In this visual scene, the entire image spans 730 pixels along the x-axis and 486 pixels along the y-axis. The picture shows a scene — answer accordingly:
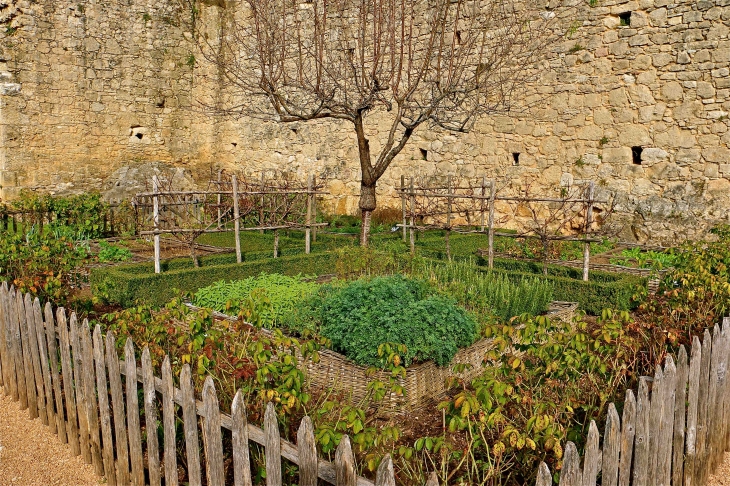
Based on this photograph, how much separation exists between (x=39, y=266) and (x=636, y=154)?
8.64m

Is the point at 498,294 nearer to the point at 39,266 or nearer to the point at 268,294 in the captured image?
the point at 268,294

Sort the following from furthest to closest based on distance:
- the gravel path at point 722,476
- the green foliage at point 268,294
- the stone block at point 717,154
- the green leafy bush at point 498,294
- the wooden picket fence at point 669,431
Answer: the stone block at point 717,154
the green leafy bush at point 498,294
the green foliage at point 268,294
the gravel path at point 722,476
the wooden picket fence at point 669,431

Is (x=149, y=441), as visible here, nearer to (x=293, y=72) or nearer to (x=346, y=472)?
(x=346, y=472)

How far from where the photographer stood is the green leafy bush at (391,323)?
181 inches

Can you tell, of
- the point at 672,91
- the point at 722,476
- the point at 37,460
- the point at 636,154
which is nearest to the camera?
the point at 722,476

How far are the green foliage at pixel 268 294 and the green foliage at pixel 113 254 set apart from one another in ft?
9.47

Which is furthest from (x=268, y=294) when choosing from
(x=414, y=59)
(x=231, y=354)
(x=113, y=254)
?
(x=414, y=59)

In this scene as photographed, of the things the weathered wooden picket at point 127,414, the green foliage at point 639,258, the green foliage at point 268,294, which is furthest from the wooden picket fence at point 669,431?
the green foliage at point 639,258

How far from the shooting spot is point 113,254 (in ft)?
31.4

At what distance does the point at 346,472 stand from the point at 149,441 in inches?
53.9

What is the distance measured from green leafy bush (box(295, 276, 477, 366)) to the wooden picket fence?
1697mm

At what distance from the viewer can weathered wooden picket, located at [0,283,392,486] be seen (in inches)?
97.5

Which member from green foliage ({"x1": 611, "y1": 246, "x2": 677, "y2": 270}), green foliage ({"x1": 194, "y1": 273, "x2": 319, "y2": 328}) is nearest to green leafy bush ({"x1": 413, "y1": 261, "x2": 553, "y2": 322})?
green foliage ({"x1": 194, "y1": 273, "x2": 319, "y2": 328})

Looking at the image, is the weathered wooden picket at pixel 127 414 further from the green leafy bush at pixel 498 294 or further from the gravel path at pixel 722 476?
the green leafy bush at pixel 498 294
